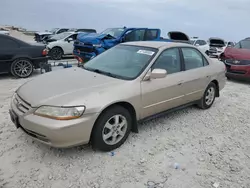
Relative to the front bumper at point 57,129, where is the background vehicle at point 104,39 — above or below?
above

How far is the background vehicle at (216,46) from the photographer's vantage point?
1767cm

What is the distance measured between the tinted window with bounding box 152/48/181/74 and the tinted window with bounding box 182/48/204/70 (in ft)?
0.77

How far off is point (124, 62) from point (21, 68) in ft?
16.3

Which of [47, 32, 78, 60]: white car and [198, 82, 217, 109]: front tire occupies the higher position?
[47, 32, 78, 60]: white car

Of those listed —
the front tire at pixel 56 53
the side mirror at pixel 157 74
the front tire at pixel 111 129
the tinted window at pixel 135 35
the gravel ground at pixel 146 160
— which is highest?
the tinted window at pixel 135 35

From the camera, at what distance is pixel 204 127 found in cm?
429

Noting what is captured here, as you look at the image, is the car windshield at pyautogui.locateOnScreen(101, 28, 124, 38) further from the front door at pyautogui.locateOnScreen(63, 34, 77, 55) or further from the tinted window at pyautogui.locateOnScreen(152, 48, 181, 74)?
the tinted window at pyautogui.locateOnScreen(152, 48, 181, 74)

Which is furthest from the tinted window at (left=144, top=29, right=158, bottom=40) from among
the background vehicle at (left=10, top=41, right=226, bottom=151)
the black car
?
the background vehicle at (left=10, top=41, right=226, bottom=151)

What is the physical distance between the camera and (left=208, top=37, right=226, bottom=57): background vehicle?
17.7 meters

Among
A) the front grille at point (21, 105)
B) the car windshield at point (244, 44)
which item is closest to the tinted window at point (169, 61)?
the front grille at point (21, 105)

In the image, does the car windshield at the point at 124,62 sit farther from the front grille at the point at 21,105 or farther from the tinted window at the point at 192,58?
the front grille at the point at 21,105

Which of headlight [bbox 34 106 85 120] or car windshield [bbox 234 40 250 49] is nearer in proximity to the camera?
headlight [bbox 34 106 85 120]

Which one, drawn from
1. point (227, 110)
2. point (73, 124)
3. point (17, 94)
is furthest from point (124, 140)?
point (227, 110)

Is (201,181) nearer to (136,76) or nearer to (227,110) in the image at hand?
(136,76)
